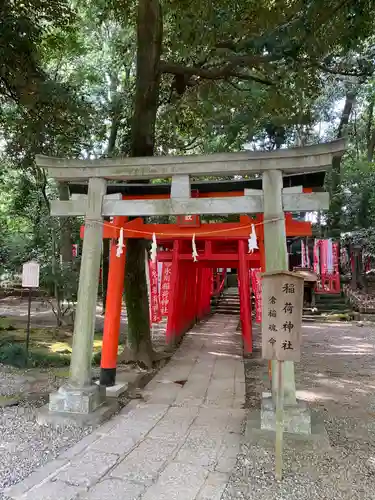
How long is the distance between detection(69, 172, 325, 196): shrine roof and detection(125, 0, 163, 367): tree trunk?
6.43ft

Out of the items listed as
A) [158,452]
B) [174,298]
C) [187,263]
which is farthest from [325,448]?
[187,263]

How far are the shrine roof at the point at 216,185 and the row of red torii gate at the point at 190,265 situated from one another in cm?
15

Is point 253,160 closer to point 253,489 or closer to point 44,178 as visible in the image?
point 253,489

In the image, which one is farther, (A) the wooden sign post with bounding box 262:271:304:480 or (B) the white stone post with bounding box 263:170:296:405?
(B) the white stone post with bounding box 263:170:296:405

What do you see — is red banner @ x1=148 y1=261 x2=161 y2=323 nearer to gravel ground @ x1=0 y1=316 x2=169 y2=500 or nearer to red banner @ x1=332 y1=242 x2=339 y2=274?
gravel ground @ x1=0 y1=316 x2=169 y2=500

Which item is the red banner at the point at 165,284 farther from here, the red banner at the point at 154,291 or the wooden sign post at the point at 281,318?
the wooden sign post at the point at 281,318

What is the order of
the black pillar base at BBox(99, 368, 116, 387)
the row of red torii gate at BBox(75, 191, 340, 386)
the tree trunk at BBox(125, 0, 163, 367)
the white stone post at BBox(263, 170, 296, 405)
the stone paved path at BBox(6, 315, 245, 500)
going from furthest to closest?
the tree trunk at BBox(125, 0, 163, 367), the black pillar base at BBox(99, 368, 116, 387), the row of red torii gate at BBox(75, 191, 340, 386), the white stone post at BBox(263, 170, 296, 405), the stone paved path at BBox(6, 315, 245, 500)

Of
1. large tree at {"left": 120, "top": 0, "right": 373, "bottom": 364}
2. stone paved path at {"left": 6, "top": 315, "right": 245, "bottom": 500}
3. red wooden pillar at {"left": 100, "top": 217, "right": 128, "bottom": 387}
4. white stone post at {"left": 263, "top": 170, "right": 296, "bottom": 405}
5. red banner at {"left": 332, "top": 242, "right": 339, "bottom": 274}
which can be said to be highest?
large tree at {"left": 120, "top": 0, "right": 373, "bottom": 364}

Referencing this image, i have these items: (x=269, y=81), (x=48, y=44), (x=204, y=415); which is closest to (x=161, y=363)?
(x=204, y=415)

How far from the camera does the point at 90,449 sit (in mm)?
4230

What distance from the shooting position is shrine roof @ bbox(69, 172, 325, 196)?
18.4 feet

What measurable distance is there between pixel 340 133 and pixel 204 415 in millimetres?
20322

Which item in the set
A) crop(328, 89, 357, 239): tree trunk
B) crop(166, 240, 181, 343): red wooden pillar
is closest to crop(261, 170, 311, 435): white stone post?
crop(166, 240, 181, 343): red wooden pillar

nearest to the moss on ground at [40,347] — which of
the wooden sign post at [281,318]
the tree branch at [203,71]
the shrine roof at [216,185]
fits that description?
the shrine roof at [216,185]
